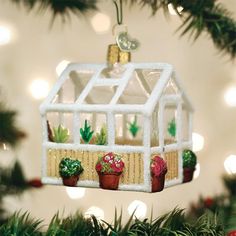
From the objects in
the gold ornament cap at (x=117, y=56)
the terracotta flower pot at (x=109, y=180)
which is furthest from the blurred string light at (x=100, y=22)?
the terracotta flower pot at (x=109, y=180)

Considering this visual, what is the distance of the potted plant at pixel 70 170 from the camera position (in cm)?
97

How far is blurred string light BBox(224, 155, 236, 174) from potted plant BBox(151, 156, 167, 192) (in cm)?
48

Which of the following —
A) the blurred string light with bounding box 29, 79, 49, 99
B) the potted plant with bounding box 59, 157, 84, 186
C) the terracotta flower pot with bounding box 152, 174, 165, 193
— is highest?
the blurred string light with bounding box 29, 79, 49, 99

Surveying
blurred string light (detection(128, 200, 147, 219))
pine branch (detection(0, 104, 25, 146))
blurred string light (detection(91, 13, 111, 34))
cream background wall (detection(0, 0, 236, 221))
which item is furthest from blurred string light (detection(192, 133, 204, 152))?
pine branch (detection(0, 104, 25, 146))

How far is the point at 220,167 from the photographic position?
1427 mm

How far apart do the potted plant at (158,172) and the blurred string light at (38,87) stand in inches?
18.8

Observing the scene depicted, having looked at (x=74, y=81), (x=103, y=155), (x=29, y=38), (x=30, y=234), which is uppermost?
(x=29, y=38)

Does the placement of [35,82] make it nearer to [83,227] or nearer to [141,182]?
[83,227]

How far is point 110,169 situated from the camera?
3.09ft

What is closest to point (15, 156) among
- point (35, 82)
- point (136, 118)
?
point (35, 82)

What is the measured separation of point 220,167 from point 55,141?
50 centimetres

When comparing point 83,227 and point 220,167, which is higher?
point 220,167

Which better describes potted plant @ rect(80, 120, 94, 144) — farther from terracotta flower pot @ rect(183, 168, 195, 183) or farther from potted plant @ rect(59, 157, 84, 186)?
terracotta flower pot @ rect(183, 168, 195, 183)

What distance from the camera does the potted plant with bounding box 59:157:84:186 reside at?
974 millimetres
